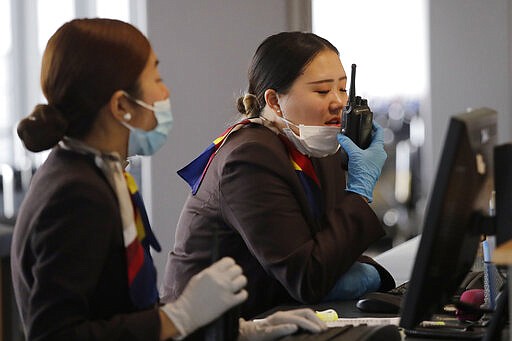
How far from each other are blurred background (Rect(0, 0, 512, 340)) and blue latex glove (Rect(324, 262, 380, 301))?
52.3 inches

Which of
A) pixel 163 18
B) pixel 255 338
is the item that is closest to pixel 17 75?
pixel 163 18

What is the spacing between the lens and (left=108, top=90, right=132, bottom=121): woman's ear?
179 cm

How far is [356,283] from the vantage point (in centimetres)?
242

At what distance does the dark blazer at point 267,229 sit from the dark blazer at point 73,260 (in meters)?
0.63

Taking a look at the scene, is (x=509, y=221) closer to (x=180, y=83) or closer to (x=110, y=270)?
(x=110, y=270)

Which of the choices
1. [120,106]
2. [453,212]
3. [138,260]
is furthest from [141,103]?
[453,212]

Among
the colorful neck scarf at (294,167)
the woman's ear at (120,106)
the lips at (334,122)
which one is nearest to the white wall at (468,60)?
the lips at (334,122)

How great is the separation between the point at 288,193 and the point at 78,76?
767 millimetres

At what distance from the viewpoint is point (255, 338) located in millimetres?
1926

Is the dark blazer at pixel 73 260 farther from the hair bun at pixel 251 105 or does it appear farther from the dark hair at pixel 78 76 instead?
the hair bun at pixel 251 105

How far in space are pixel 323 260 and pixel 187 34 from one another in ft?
6.35

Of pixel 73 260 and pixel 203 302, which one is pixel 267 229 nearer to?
pixel 203 302

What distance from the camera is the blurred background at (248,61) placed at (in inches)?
160

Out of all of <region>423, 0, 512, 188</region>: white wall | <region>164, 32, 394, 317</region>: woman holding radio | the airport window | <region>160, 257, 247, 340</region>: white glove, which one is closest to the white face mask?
<region>164, 32, 394, 317</region>: woman holding radio
